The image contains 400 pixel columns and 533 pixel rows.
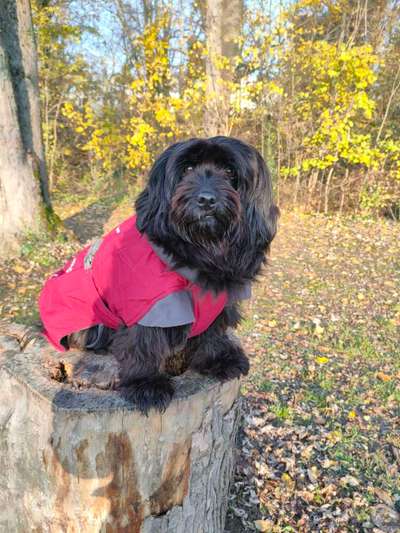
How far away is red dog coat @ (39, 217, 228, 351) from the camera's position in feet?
6.45

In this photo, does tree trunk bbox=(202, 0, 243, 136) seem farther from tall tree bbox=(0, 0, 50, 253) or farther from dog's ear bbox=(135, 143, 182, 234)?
dog's ear bbox=(135, 143, 182, 234)

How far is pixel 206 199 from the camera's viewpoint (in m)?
1.93

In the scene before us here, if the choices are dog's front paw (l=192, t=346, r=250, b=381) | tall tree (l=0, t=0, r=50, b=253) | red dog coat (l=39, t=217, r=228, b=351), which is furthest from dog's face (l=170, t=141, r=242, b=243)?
tall tree (l=0, t=0, r=50, b=253)

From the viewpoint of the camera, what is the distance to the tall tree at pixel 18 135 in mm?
5469

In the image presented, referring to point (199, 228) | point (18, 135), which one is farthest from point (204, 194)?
point (18, 135)

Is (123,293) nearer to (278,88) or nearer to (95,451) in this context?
(95,451)

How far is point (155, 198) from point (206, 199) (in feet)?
0.92

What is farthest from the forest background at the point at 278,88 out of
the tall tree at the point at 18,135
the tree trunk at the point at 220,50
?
the tall tree at the point at 18,135

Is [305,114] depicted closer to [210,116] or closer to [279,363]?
[210,116]

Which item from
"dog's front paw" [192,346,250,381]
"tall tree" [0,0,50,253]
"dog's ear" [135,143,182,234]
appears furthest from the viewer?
"tall tree" [0,0,50,253]

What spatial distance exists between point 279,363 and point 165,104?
6.78m

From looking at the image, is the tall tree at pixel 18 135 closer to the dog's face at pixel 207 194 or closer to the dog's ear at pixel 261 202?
the dog's face at pixel 207 194

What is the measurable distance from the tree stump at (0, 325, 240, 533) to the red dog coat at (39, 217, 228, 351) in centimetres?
24

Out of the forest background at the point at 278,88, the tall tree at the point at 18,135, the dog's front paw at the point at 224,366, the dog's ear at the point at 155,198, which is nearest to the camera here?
the dog's ear at the point at 155,198
